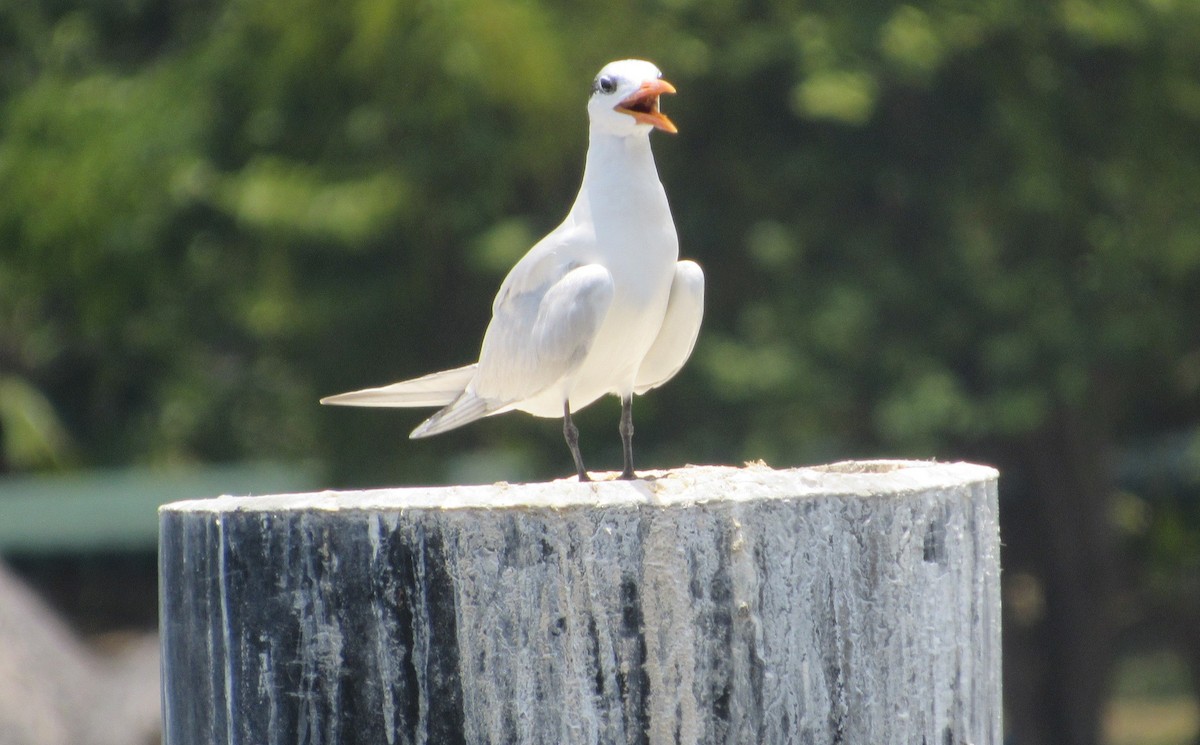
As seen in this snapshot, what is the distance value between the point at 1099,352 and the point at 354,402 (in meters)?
5.63

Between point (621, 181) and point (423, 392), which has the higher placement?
point (621, 181)

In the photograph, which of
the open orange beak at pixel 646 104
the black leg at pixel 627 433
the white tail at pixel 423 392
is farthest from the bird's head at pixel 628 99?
the white tail at pixel 423 392

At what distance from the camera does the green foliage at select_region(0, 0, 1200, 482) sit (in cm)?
834

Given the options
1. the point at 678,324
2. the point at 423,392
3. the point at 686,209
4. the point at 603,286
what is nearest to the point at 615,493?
the point at 603,286

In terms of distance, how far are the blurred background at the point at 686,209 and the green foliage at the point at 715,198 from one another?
2cm

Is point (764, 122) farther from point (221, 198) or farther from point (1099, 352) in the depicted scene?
point (221, 198)

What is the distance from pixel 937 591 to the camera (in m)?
3.02

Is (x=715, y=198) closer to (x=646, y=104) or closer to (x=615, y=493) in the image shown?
(x=646, y=104)

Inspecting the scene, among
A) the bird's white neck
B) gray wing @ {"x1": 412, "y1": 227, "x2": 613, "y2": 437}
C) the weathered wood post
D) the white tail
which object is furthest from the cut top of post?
the white tail

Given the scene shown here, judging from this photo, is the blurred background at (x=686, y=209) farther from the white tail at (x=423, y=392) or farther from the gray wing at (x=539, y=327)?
the gray wing at (x=539, y=327)

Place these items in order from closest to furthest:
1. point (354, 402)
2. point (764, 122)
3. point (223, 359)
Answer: point (354, 402)
point (764, 122)
point (223, 359)

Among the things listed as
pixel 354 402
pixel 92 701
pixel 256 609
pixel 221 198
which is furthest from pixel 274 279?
pixel 256 609

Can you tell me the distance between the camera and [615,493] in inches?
114

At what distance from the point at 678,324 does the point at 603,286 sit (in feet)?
1.57
